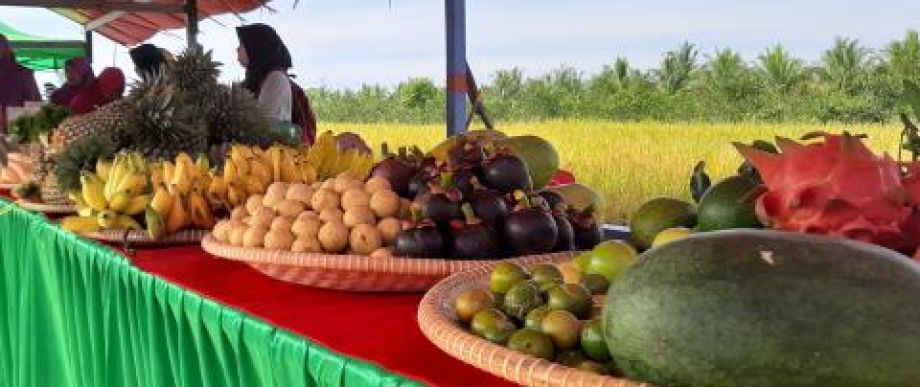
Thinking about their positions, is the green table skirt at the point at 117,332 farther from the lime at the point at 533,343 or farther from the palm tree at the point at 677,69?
the palm tree at the point at 677,69

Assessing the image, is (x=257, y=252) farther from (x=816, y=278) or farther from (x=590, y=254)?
(x=816, y=278)

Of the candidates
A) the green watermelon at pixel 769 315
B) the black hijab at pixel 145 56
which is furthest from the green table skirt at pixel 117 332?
the black hijab at pixel 145 56

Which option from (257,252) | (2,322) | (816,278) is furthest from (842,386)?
(2,322)

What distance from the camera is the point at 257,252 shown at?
4.47ft

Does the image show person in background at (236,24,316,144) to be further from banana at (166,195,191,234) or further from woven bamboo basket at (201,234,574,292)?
woven bamboo basket at (201,234,574,292)

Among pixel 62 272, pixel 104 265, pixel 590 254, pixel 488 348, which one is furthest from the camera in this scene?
pixel 62 272

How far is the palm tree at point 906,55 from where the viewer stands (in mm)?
5289

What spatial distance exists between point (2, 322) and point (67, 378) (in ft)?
1.94

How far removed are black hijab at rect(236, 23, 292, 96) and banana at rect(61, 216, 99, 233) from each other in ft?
7.62

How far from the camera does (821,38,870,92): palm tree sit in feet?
19.7

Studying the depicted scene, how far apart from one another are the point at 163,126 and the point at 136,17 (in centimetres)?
727

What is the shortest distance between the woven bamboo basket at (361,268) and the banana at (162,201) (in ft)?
1.71

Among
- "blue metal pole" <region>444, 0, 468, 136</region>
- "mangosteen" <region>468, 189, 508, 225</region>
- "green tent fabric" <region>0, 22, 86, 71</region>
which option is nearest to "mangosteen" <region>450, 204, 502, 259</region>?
"mangosteen" <region>468, 189, 508, 225</region>

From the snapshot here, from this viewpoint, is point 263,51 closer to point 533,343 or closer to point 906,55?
point 533,343
